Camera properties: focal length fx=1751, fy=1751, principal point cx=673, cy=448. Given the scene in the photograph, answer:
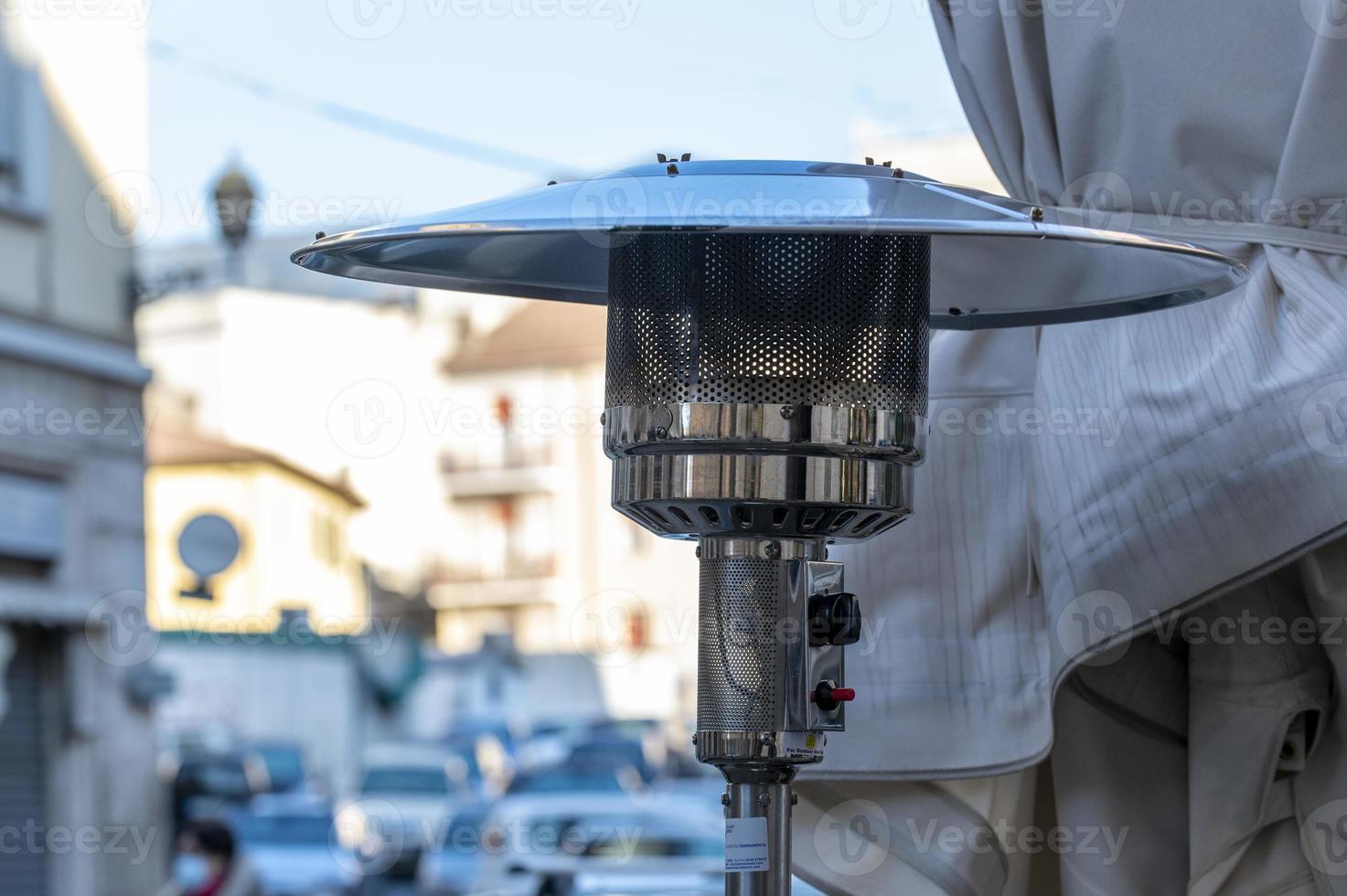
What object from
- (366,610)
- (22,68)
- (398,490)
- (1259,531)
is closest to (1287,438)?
(1259,531)

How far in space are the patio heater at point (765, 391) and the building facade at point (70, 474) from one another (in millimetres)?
9996

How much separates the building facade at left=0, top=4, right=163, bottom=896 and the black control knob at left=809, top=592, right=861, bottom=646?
1005 centimetres

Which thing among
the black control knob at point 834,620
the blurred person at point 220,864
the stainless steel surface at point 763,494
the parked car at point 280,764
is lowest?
the parked car at point 280,764

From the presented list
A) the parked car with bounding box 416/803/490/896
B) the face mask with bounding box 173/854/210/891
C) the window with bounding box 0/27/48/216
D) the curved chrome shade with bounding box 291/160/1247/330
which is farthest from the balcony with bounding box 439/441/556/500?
the curved chrome shade with bounding box 291/160/1247/330

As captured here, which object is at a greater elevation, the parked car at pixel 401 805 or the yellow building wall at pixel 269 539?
the yellow building wall at pixel 269 539

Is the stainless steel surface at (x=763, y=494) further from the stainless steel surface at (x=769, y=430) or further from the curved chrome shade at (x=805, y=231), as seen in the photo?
the curved chrome shade at (x=805, y=231)

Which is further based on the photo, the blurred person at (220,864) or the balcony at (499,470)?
the balcony at (499,470)

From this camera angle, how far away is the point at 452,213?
1551mm

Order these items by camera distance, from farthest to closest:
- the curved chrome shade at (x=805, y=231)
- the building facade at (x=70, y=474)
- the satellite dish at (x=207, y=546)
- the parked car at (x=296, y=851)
A: 1. the parked car at (x=296, y=851)
2. the satellite dish at (x=207, y=546)
3. the building facade at (x=70, y=474)
4. the curved chrome shade at (x=805, y=231)

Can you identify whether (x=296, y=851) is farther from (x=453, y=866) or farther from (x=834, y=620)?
(x=834, y=620)

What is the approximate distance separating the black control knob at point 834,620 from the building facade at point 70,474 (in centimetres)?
1005

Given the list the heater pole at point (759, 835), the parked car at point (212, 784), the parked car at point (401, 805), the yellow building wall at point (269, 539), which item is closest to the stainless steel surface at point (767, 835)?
the heater pole at point (759, 835)

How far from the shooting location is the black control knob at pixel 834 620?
5.50ft

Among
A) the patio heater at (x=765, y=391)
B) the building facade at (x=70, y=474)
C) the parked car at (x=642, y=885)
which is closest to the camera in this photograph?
the patio heater at (x=765, y=391)
